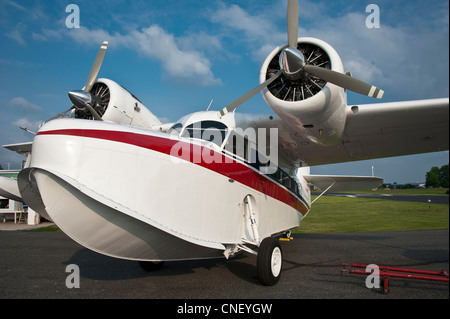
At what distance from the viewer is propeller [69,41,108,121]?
21.6 ft

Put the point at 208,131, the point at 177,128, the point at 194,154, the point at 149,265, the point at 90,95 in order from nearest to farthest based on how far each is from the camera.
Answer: the point at 194,154
the point at 208,131
the point at 177,128
the point at 149,265
the point at 90,95

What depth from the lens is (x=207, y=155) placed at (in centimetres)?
482

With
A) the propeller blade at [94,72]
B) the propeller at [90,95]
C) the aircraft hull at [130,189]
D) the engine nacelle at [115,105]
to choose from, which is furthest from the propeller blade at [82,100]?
the aircraft hull at [130,189]

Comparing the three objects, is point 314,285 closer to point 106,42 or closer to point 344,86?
point 344,86

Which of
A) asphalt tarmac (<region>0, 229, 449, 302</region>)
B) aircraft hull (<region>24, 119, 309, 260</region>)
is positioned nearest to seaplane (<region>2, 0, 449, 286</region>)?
aircraft hull (<region>24, 119, 309, 260</region>)

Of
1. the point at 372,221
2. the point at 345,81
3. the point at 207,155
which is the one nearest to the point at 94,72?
the point at 207,155

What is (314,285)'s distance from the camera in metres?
5.21

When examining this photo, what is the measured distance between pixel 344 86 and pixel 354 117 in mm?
860

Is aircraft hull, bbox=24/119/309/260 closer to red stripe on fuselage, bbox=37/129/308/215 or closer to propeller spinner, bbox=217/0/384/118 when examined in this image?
red stripe on fuselage, bbox=37/129/308/215

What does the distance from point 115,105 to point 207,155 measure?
3.19 metres

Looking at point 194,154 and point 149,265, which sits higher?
point 194,154

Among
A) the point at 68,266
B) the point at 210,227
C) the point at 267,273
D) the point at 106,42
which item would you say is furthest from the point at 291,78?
the point at 68,266

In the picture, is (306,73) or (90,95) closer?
(306,73)

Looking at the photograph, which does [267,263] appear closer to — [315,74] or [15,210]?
[315,74]
